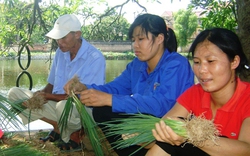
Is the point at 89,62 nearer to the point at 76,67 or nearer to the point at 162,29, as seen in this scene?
the point at 76,67

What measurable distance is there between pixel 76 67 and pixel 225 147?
6.48ft

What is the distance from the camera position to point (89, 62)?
322 cm

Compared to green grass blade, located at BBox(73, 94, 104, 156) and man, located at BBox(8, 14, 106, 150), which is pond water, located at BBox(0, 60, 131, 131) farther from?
green grass blade, located at BBox(73, 94, 104, 156)

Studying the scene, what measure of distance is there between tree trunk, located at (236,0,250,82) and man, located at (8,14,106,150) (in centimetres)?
125

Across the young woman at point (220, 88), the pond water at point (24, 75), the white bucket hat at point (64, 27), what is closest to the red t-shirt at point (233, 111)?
the young woman at point (220, 88)

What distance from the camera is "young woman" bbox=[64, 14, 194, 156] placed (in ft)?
7.34

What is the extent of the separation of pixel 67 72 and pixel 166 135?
1905 mm

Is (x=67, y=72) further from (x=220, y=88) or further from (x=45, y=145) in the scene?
(x=220, y=88)

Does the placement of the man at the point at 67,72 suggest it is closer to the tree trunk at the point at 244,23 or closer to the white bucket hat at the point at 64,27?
the white bucket hat at the point at 64,27

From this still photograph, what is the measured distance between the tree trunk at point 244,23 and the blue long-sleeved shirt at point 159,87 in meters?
0.94

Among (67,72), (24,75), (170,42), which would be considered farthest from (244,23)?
(24,75)

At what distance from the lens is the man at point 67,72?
10.2ft

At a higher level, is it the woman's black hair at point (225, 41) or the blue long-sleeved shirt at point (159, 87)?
the woman's black hair at point (225, 41)

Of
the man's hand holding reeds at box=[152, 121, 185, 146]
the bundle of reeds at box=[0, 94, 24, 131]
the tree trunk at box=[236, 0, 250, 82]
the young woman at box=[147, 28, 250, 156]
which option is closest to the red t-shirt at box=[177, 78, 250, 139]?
the young woman at box=[147, 28, 250, 156]
